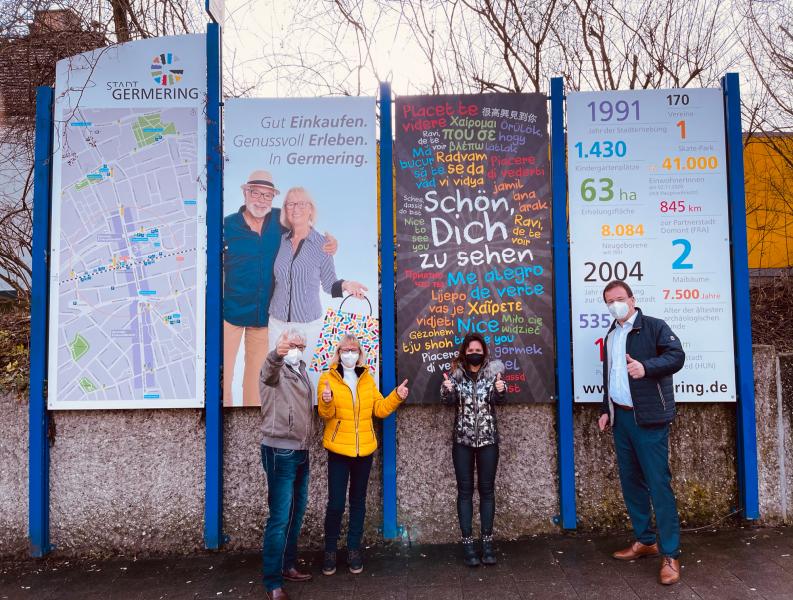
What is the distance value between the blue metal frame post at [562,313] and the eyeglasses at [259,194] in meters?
2.62

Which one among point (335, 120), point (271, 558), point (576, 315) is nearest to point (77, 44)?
point (335, 120)

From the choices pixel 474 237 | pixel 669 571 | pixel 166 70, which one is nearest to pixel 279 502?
pixel 474 237

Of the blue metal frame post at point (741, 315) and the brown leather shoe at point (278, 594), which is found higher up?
the blue metal frame post at point (741, 315)

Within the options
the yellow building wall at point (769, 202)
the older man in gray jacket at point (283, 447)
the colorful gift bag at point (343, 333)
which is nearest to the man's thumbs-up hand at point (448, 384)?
the colorful gift bag at point (343, 333)

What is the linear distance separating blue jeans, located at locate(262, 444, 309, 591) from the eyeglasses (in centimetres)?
223

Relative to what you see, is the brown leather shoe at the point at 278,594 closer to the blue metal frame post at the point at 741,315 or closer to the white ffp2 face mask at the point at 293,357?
the white ffp2 face mask at the point at 293,357

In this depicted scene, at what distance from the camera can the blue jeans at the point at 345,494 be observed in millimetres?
4082

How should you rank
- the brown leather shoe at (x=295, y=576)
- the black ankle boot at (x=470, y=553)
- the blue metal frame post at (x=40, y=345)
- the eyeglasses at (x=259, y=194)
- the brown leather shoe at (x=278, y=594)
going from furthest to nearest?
the eyeglasses at (x=259, y=194)
the blue metal frame post at (x=40, y=345)
the black ankle boot at (x=470, y=553)
the brown leather shoe at (x=295, y=576)
the brown leather shoe at (x=278, y=594)

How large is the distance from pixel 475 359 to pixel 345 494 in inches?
58.3

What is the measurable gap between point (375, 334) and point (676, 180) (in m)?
3.13

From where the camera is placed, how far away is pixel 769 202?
730 cm

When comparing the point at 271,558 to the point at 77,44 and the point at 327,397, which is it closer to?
the point at 327,397

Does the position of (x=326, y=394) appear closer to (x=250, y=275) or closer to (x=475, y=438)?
(x=475, y=438)

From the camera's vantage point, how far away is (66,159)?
482 centimetres
